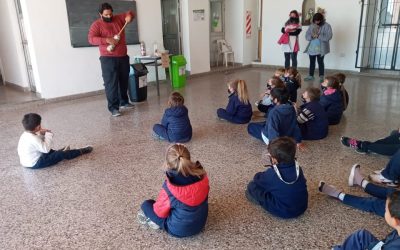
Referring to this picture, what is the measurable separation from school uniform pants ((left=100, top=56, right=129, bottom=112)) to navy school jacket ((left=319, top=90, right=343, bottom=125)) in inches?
105

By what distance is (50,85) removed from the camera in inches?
213

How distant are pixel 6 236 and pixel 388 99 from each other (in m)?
5.34

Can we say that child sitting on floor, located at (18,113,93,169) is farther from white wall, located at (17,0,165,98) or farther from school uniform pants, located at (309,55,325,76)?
school uniform pants, located at (309,55,325,76)

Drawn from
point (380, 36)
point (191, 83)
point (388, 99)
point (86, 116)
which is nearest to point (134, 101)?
point (86, 116)

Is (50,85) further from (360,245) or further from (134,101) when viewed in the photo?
(360,245)

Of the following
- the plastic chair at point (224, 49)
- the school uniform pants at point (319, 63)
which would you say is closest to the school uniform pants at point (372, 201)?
the school uniform pants at point (319, 63)

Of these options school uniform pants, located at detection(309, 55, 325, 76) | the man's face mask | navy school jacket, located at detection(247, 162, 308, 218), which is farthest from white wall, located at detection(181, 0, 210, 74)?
navy school jacket, located at detection(247, 162, 308, 218)

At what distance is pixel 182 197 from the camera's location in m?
1.77

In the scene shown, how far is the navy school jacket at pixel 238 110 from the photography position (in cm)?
397

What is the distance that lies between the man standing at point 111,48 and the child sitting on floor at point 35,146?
165 cm

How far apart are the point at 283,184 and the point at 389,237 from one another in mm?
649

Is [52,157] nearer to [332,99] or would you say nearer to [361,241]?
[361,241]

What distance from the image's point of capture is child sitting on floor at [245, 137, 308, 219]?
1.96 meters

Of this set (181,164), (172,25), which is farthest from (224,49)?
(181,164)
